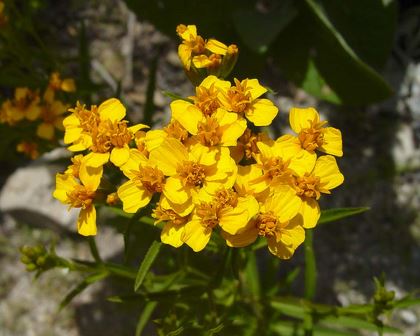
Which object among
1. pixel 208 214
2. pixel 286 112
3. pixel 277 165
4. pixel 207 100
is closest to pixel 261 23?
pixel 286 112

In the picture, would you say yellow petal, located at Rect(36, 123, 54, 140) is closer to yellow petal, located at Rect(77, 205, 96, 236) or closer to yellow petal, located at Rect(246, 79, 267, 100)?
yellow petal, located at Rect(77, 205, 96, 236)

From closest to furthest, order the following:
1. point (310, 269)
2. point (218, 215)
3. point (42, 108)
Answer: point (218, 215)
point (310, 269)
point (42, 108)

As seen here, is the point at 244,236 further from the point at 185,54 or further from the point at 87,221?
the point at 185,54

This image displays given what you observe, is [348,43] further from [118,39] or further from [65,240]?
[65,240]

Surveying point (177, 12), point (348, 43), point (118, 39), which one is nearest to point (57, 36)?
point (118, 39)

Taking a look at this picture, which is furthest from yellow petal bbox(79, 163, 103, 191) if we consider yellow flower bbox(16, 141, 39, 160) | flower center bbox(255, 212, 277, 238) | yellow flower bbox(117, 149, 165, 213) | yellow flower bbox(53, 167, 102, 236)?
yellow flower bbox(16, 141, 39, 160)

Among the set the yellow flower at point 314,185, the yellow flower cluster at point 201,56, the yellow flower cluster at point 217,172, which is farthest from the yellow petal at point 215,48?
the yellow flower at point 314,185

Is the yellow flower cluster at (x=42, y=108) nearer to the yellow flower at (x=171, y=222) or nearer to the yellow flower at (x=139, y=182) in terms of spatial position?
the yellow flower at (x=139, y=182)
